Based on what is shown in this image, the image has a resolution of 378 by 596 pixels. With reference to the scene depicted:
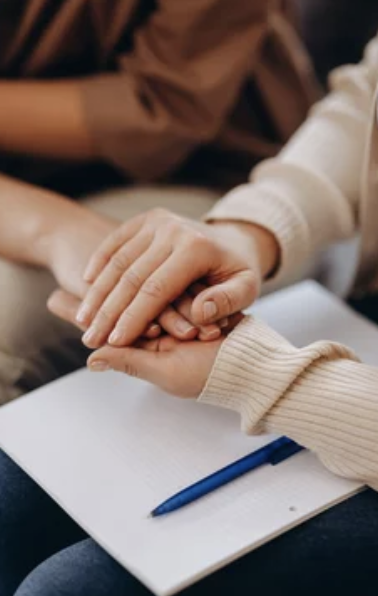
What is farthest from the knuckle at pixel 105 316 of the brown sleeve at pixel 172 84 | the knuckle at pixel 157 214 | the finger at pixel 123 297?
the brown sleeve at pixel 172 84

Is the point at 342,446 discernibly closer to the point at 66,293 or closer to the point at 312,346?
the point at 312,346

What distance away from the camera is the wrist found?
A: 91 centimetres

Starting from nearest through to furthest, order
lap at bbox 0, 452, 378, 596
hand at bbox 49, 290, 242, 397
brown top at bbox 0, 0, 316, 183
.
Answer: lap at bbox 0, 452, 378, 596 → hand at bbox 49, 290, 242, 397 → brown top at bbox 0, 0, 316, 183

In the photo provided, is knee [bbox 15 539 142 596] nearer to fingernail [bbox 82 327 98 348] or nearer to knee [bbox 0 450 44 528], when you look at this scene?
knee [bbox 0 450 44 528]

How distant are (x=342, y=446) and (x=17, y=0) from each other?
663 mm

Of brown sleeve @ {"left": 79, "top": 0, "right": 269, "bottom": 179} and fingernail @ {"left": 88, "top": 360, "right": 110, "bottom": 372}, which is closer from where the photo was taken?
fingernail @ {"left": 88, "top": 360, "right": 110, "bottom": 372}

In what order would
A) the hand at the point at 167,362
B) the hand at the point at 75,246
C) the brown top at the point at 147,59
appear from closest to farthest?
the hand at the point at 167,362 < the hand at the point at 75,246 < the brown top at the point at 147,59

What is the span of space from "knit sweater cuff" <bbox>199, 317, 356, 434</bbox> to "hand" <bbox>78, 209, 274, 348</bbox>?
4cm

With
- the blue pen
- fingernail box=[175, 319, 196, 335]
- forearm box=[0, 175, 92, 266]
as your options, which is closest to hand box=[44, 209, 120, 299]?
forearm box=[0, 175, 92, 266]

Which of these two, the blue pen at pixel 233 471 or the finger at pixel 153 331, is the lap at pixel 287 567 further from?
the finger at pixel 153 331

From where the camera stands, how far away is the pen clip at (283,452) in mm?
736

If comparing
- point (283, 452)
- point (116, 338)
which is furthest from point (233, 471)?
point (116, 338)

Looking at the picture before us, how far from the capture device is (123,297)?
81 cm

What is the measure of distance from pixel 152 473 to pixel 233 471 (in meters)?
0.06
